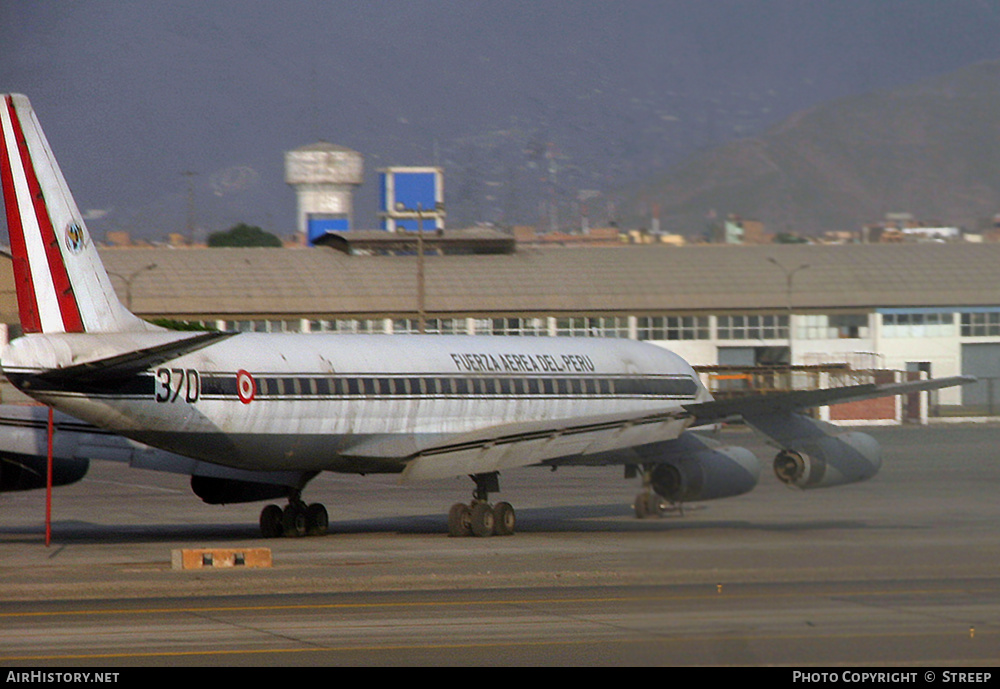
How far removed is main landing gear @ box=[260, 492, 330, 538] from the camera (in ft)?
91.4

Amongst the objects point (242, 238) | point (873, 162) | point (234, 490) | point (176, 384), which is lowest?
point (234, 490)

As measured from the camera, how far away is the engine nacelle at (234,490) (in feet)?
90.4

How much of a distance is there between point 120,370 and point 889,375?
12.2 meters

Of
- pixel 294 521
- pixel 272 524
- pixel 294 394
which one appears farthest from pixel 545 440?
pixel 272 524

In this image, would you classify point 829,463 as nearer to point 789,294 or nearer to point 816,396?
point 789,294

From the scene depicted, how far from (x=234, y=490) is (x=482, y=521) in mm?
4979

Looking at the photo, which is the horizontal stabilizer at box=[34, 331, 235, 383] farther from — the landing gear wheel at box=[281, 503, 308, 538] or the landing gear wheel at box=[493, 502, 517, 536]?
the landing gear wheel at box=[493, 502, 517, 536]

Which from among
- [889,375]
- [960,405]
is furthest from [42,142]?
[960,405]

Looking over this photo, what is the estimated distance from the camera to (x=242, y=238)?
473ft

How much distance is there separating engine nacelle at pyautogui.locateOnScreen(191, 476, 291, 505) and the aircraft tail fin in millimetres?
5488

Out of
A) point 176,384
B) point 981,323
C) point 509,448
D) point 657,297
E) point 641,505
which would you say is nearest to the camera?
point 981,323

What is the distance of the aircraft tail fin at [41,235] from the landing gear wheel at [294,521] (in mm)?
6442

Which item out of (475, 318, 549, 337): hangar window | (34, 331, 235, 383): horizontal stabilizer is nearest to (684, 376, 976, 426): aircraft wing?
(34, 331, 235, 383): horizontal stabilizer
